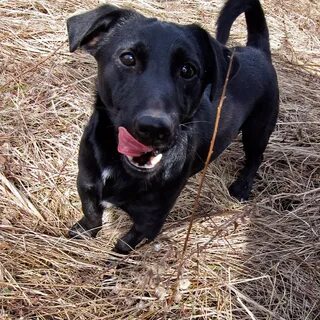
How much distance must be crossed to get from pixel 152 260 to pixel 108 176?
2.16 ft

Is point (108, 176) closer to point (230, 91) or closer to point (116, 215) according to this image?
point (116, 215)

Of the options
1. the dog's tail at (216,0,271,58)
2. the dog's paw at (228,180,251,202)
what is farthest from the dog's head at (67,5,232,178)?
the dog's paw at (228,180,251,202)

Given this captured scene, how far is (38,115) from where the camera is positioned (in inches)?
148

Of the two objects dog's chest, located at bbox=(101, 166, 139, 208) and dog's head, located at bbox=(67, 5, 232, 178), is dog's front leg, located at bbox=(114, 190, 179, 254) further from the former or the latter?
dog's head, located at bbox=(67, 5, 232, 178)

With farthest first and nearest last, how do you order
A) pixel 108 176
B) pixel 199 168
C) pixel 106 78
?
1. pixel 199 168
2. pixel 108 176
3. pixel 106 78

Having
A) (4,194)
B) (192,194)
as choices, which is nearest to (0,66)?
(4,194)

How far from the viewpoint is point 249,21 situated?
12.1 ft

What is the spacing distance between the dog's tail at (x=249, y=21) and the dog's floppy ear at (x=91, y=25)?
3.36 ft

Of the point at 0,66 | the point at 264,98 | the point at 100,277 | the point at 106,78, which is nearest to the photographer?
the point at 106,78

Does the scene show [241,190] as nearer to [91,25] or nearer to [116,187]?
[116,187]

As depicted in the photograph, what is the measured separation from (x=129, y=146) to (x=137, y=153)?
5 centimetres

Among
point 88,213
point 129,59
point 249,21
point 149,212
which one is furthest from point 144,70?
point 249,21

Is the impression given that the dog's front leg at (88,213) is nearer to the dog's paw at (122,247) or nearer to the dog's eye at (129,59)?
the dog's paw at (122,247)

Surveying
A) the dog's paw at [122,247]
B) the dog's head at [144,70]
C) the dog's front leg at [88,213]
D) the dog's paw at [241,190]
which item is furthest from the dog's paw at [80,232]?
the dog's paw at [241,190]
